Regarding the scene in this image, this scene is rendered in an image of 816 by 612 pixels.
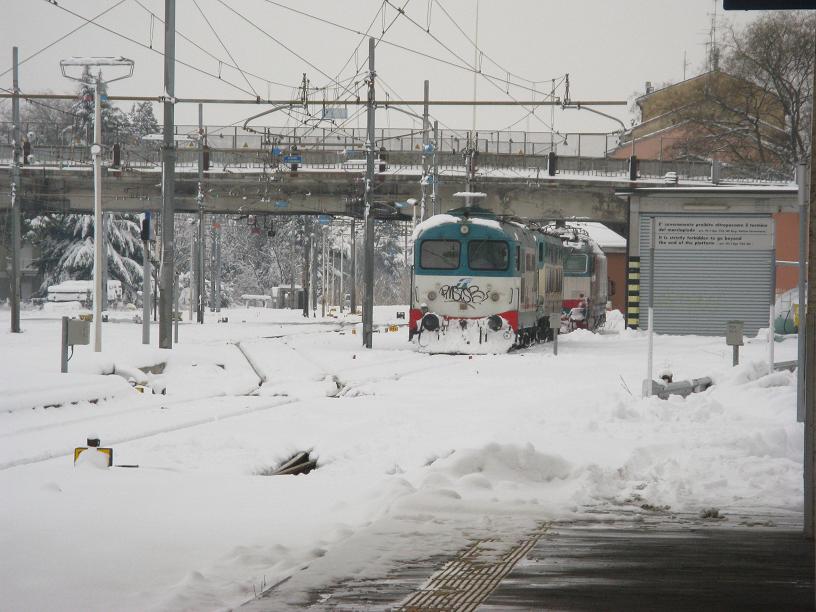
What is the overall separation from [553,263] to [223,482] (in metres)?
30.3

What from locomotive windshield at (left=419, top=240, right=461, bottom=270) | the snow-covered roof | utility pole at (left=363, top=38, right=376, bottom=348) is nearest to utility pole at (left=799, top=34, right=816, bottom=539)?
utility pole at (left=363, top=38, right=376, bottom=348)

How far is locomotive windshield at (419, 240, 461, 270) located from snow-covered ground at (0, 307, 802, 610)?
1077 centimetres

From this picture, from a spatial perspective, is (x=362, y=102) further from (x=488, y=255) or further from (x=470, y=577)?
(x=470, y=577)

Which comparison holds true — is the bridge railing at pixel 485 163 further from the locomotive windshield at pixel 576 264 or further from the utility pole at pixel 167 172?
the utility pole at pixel 167 172

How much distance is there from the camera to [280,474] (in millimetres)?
11281

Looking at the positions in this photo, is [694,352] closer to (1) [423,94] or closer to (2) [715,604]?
(1) [423,94]

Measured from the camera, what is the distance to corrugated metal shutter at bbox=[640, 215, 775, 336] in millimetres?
37656

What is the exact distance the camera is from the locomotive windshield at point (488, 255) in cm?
3192

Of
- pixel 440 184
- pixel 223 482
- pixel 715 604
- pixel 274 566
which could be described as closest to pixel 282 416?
pixel 223 482

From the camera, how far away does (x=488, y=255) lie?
1262 inches

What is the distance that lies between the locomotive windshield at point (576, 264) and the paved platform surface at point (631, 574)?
35.4 meters

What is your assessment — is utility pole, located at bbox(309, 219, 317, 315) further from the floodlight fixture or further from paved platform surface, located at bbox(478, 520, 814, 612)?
paved platform surface, located at bbox(478, 520, 814, 612)


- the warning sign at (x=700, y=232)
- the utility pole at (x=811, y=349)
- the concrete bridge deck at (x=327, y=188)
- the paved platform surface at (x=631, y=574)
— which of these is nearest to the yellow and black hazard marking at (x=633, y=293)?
the concrete bridge deck at (x=327, y=188)

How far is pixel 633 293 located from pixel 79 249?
41.7m
